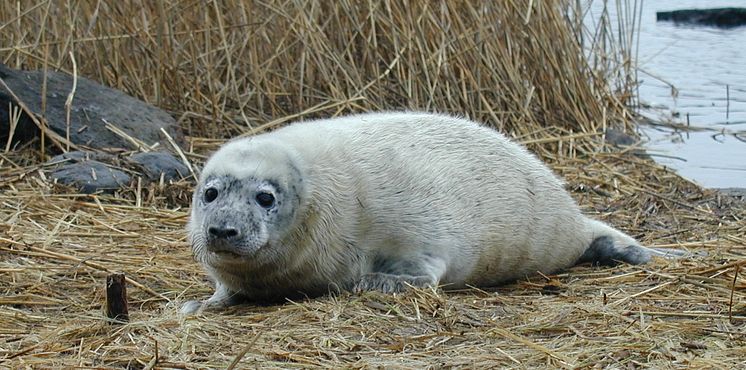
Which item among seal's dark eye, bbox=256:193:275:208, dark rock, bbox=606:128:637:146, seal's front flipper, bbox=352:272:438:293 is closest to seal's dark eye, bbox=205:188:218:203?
seal's dark eye, bbox=256:193:275:208

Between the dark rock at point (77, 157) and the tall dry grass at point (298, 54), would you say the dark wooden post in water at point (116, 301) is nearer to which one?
the dark rock at point (77, 157)

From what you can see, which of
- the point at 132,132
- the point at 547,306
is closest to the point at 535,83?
the point at 132,132

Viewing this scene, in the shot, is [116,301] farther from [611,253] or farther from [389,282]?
[611,253]

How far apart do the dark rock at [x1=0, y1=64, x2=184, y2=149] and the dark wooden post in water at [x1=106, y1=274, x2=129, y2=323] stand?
3340 mm

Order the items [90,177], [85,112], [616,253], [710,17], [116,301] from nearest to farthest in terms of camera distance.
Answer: [116,301]
[616,253]
[90,177]
[85,112]
[710,17]

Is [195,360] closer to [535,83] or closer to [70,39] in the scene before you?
[70,39]

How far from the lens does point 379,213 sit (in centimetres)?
446

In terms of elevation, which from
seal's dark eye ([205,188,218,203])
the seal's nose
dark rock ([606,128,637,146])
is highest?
seal's dark eye ([205,188,218,203])

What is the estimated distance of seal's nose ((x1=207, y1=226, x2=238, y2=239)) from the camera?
13.0ft

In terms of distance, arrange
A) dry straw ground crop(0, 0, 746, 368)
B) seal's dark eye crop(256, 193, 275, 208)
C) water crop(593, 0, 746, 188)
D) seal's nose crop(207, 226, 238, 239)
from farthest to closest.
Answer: water crop(593, 0, 746, 188), seal's dark eye crop(256, 193, 275, 208), seal's nose crop(207, 226, 238, 239), dry straw ground crop(0, 0, 746, 368)

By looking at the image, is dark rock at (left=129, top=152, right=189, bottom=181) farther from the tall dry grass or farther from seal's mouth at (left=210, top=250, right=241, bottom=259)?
seal's mouth at (left=210, top=250, right=241, bottom=259)

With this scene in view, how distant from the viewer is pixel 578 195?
6711 mm

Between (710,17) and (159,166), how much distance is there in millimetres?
12371

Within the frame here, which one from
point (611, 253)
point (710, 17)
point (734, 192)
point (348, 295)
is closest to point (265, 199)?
point (348, 295)
